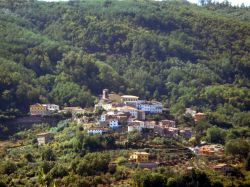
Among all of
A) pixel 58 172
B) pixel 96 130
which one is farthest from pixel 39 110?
pixel 58 172

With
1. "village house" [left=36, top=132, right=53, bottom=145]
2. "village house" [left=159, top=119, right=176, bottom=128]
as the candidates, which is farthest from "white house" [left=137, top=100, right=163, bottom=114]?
"village house" [left=36, top=132, right=53, bottom=145]

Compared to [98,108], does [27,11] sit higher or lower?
higher

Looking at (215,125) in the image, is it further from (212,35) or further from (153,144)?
(212,35)

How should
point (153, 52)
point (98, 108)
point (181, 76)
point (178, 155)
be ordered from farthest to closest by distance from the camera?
1. point (153, 52)
2. point (181, 76)
3. point (98, 108)
4. point (178, 155)

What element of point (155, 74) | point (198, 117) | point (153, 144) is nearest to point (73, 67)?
point (155, 74)

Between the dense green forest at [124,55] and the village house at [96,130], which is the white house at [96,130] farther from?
the dense green forest at [124,55]

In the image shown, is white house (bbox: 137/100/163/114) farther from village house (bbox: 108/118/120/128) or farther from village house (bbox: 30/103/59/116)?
village house (bbox: 30/103/59/116)

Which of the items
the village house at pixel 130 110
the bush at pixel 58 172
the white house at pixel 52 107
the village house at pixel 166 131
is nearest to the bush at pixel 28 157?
the bush at pixel 58 172
